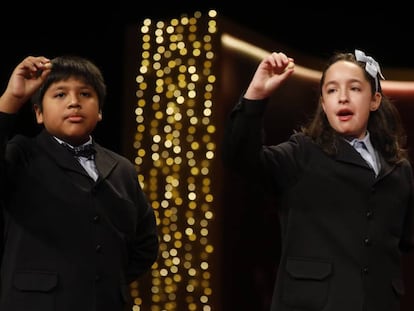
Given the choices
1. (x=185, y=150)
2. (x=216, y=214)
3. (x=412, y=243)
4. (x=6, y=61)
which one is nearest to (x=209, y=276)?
(x=216, y=214)

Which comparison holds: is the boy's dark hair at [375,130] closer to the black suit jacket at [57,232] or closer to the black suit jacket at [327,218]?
the black suit jacket at [327,218]

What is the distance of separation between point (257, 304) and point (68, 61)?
76.4 inches

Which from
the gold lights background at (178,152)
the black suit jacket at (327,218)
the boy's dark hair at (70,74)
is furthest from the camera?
the gold lights background at (178,152)

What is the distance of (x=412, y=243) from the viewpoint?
89.1 inches

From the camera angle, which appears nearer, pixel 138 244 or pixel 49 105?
pixel 49 105

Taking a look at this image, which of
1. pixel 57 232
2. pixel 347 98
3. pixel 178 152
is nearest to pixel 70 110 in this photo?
pixel 57 232

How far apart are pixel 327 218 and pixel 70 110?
0.73 m

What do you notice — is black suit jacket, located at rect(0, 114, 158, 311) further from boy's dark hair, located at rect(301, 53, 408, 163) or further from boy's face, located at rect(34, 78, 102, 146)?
boy's dark hair, located at rect(301, 53, 408, 163)

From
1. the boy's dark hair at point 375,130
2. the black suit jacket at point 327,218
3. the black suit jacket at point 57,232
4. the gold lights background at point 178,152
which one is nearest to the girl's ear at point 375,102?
the boy's dark hair at point 375,130

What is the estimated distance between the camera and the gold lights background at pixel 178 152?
12.0 ft

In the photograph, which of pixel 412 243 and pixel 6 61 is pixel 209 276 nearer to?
pixel 412 243

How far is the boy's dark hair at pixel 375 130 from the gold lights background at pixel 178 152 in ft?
4.70

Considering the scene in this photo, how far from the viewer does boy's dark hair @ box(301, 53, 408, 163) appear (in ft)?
7.18

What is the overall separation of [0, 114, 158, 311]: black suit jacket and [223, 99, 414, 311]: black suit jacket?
0.40 meters
